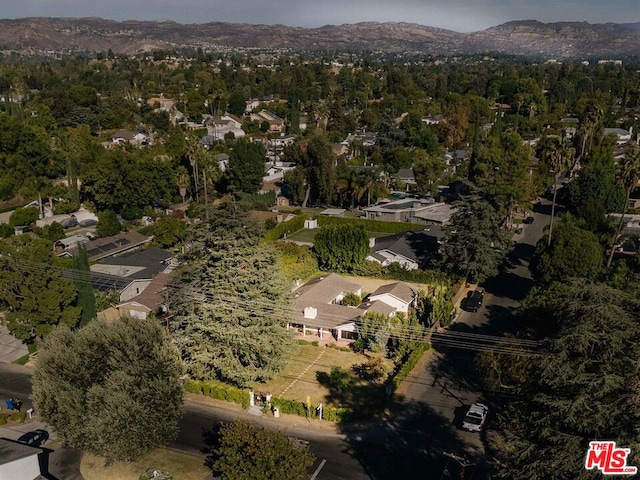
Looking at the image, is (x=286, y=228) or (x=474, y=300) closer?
(x=474, y=300)

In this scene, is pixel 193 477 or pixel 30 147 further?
pixel 30 147

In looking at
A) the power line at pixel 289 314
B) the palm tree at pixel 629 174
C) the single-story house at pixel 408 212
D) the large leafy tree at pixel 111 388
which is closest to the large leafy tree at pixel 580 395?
the power line at pixel 289 314

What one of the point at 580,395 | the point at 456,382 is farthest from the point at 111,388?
the point at 456,382

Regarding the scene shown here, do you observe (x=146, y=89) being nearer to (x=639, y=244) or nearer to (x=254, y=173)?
(x=254, y=173)

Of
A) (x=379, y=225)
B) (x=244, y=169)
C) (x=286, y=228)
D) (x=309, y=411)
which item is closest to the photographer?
(x=309, y=411)

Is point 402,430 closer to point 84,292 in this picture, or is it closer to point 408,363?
point 408,363

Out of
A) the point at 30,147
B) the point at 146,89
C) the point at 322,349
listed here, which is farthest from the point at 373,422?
the point at 146,89

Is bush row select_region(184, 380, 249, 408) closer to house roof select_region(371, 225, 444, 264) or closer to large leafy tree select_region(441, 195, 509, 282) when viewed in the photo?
large leafy tree select_region(441, 195, 509, 282)
